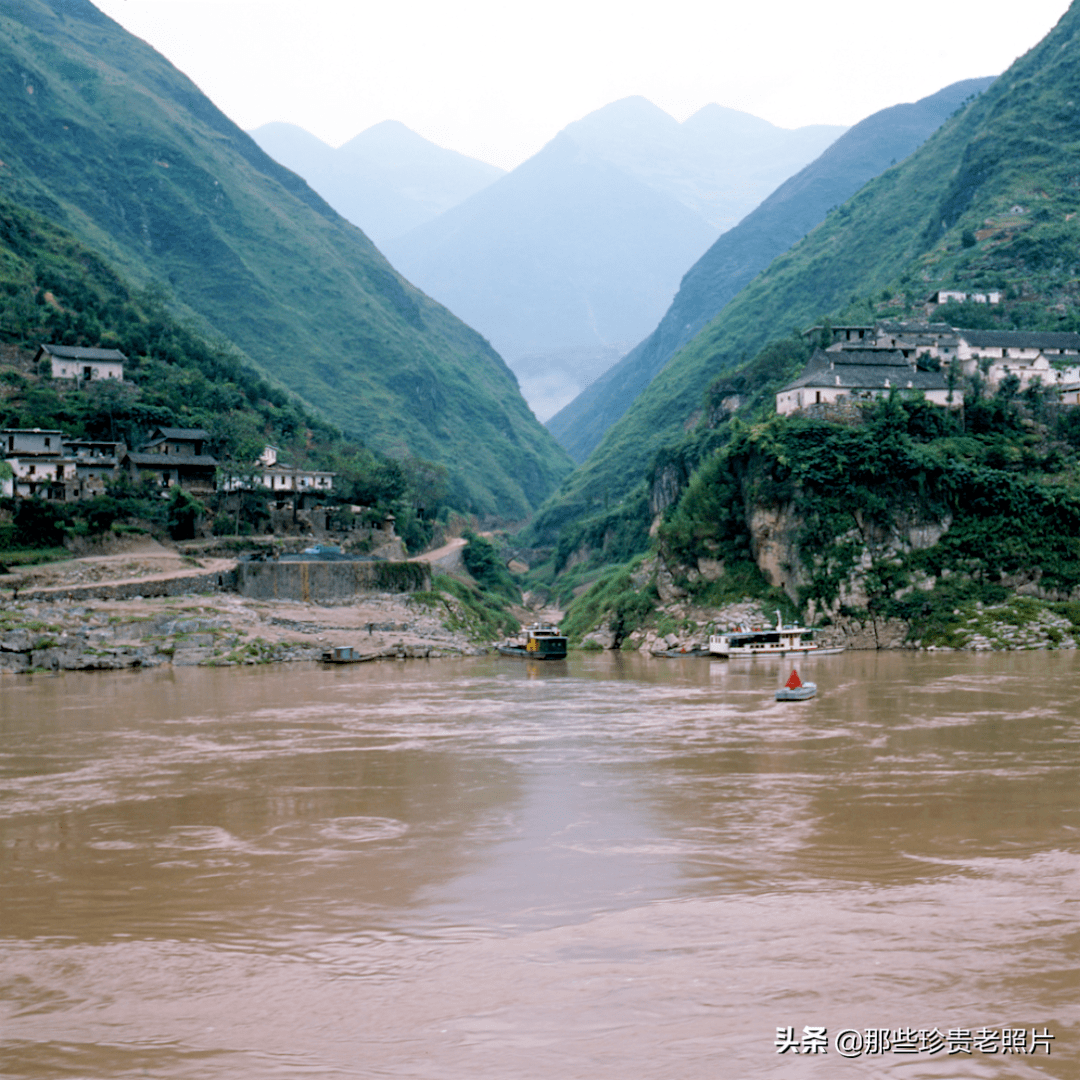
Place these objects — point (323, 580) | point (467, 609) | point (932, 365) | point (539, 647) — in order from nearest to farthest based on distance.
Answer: point (539, 647) < point (323, 580) < point (467, 609) < point (932, 365)

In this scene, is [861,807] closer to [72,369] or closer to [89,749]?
[89,749]

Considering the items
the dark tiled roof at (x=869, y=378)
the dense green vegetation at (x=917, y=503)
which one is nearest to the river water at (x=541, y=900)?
the dense green vegetation at (x=917, y=503)

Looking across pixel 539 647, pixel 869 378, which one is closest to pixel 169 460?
pixel 539 647

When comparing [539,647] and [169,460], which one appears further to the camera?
[169,460]

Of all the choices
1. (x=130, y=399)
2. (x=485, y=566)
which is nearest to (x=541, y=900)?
(x=130, y=399)

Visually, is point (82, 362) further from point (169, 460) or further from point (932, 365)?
point (932, 365)

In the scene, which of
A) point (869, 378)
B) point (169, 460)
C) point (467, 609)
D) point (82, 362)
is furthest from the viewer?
point (82, 362)

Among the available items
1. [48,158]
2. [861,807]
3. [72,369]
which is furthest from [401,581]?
[48,158]

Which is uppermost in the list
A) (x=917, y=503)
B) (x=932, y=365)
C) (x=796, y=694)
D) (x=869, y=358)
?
(x=869, y=358)

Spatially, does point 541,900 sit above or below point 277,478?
below
